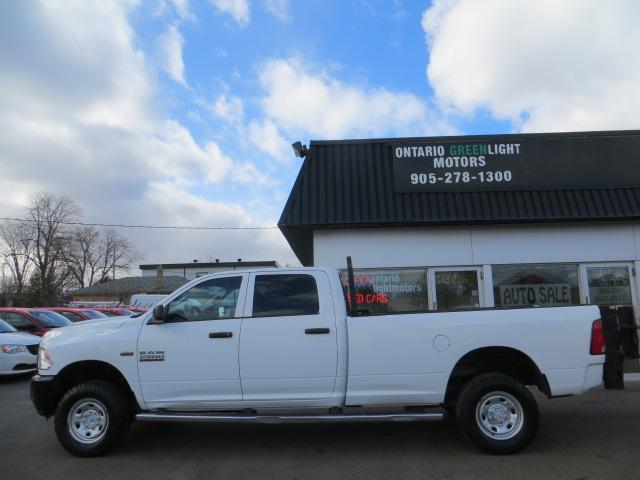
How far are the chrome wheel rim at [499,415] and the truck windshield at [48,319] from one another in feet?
39.6

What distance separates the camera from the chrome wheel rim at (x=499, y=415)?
5.50 metres

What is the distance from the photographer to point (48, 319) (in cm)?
1450

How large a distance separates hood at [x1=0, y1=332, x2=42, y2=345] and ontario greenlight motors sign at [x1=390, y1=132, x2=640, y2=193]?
874 cm

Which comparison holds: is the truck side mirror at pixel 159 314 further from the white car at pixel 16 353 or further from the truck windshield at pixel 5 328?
the truck windshield at pixel 5 328

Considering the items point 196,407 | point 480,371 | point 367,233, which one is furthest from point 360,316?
point 367,233

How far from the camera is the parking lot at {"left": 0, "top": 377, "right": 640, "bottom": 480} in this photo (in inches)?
200

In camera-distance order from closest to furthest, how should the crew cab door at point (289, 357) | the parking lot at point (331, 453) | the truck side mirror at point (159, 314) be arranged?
1. the parking lot at point (331, 453)
2. the crew cab door at point (289, 357)
3. the truck side mirror at point (159, 314)

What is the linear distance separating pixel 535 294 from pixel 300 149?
18.5 ft

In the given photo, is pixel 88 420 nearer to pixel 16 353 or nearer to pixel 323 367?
pixel 323 367

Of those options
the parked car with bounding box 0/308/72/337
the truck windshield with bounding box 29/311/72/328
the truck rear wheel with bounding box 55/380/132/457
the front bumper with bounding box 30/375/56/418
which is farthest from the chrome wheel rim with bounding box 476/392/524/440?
the truck windshield with bounding box 29/311/72/328

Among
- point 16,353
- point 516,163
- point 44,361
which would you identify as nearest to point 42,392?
point 44,361

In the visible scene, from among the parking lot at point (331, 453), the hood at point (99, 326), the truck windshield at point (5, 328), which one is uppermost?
the hood at point (99, 326)

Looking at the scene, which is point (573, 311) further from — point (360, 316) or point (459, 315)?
point (360, 316)

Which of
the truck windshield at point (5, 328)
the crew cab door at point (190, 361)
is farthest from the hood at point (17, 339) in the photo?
the crew cab door at point (190, 361)
